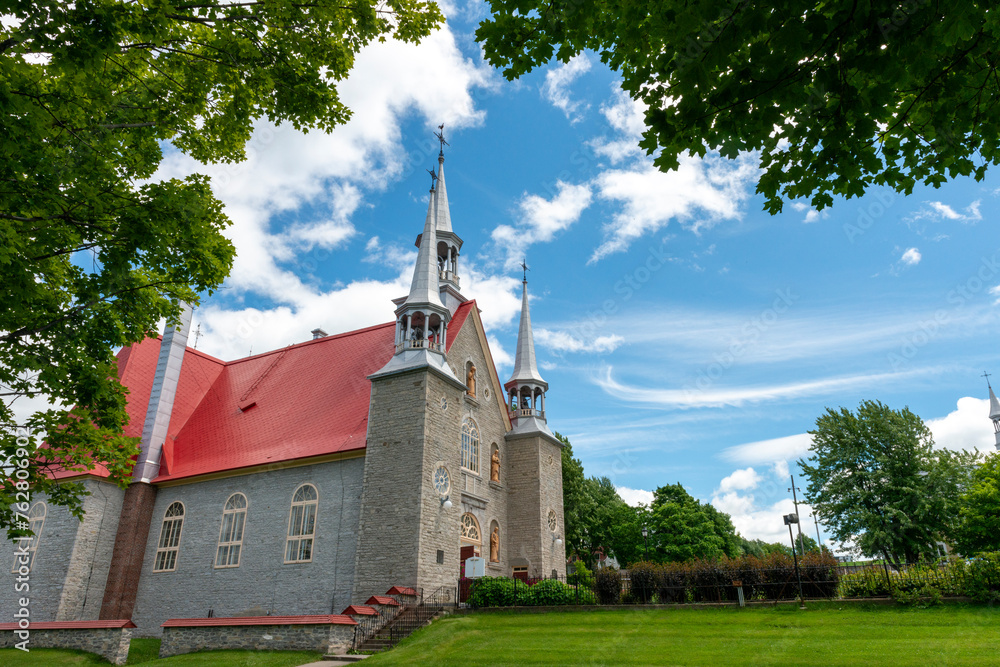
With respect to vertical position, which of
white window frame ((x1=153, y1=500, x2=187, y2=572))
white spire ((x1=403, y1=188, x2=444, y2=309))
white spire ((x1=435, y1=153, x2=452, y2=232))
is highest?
white spire ((x1=435, y1=153, x2=452, y2=232))

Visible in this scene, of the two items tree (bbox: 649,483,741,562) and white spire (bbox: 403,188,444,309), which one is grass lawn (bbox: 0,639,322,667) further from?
tree (bbox: 649,483,741,562)

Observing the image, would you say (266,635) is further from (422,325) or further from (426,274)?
(426,274)

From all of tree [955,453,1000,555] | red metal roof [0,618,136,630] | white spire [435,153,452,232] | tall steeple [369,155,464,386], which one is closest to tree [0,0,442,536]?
red metal roof [0,618,136,630]

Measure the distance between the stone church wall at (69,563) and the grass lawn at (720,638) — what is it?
14.6 metres

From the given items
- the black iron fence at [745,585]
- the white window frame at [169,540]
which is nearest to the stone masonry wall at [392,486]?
the black iron fence at [745,585]

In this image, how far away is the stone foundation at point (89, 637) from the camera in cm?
1688

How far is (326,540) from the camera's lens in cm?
2025

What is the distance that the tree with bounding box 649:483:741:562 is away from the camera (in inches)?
1834

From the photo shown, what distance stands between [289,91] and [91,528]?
22102 millimetres

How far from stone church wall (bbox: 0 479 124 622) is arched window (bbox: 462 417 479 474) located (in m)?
14.1

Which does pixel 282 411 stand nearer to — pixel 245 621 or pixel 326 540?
pixel 326 540

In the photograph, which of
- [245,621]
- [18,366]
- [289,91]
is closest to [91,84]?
[289,91]

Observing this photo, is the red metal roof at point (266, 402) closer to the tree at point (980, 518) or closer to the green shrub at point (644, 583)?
the green shrub at point (644, 583)

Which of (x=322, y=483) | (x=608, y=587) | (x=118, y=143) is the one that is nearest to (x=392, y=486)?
(x=322, y=483)
